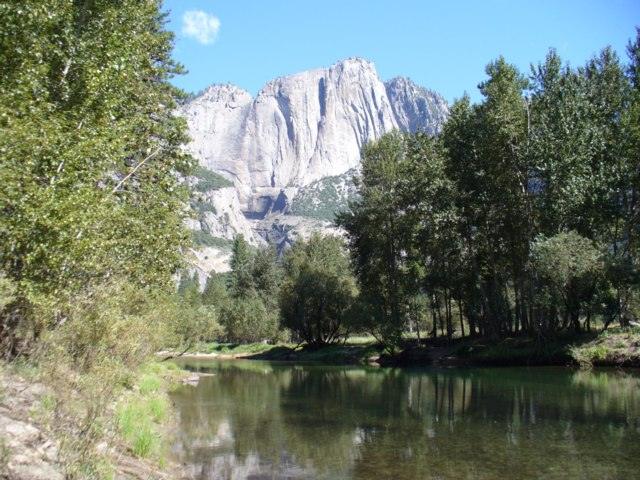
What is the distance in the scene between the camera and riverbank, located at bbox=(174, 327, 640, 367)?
122 ft

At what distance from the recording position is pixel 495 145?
4609 cm

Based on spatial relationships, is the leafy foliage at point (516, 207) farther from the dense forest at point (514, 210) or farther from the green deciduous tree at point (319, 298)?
the green deciduous tree at point (319, 298)

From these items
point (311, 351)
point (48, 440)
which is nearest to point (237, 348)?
point (311, 351)

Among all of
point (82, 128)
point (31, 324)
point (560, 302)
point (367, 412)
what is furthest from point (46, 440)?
point (560, 302)

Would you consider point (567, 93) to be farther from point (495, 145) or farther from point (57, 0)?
point (57, 0)

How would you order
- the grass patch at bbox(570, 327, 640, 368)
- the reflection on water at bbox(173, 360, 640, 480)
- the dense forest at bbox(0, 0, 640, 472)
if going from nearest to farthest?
the dense forest at bbox(0, 0, 640, 472) → the reflection on water at bbox(173, 360, 640, 480) → the grass patch at bbox(570, 327, 640, 368)

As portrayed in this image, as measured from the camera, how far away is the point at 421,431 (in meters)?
18.2

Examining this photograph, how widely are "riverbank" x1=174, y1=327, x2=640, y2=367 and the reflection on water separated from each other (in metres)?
6.08

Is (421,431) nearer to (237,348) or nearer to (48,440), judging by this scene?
(48,440)

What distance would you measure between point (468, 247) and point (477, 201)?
5.52 metres

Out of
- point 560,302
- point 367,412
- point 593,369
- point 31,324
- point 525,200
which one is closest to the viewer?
point 31,324

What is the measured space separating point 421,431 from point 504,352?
29.5 m

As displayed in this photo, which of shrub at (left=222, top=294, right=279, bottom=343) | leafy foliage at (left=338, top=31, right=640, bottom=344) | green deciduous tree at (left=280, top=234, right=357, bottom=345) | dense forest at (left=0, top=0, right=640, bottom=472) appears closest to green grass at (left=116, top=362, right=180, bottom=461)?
dense forest at (left=0, top=0, right=640, bottom=472)

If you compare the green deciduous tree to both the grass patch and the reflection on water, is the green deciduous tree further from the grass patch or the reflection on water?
the reflection on water
